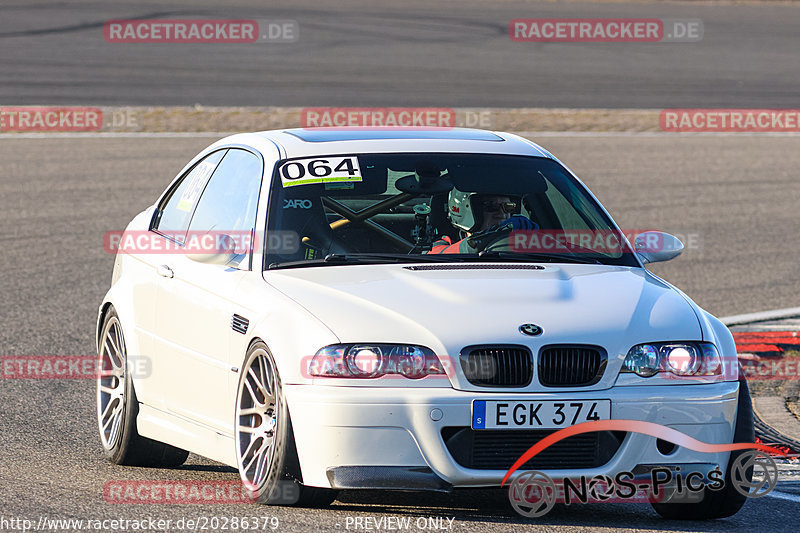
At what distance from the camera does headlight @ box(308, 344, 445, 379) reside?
5.53 meters

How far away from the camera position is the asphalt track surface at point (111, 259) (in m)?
6.00

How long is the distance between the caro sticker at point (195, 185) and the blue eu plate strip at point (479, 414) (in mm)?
2559

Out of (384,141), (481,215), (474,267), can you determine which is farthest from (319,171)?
(474,267)

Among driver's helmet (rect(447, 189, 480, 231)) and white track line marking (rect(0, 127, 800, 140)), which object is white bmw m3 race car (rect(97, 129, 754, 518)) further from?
white track line marking (rect(0, 127, 800, 140))

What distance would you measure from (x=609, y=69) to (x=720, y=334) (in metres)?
28.0

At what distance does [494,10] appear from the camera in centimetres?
4619

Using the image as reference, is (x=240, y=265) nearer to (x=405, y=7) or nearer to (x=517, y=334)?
(x=517, y=334)

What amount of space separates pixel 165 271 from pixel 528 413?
91.1 inches

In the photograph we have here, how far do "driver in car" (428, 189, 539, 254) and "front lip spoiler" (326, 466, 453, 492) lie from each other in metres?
1.77

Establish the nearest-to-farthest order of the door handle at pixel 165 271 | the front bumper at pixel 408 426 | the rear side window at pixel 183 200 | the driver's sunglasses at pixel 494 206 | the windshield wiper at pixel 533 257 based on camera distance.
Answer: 1. the front bumper at pixel 408 426
2. the windshield wiper at pixel 533 257
3. the door handle at pixel 165 271
4. the driver's sunglasses at pixel 494 206
5. the rear side window at pixel 183 200

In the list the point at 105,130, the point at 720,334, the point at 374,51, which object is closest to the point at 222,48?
the point at 374,51

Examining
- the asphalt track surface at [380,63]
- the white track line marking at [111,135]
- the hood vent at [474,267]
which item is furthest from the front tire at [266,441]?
the asphalt track surface at [380,63]

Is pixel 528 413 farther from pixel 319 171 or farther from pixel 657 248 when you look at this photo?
pixel 319 171

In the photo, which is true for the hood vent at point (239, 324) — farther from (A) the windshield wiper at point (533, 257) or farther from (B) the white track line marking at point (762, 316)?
(B) the white track line marking at point (762, 316)
